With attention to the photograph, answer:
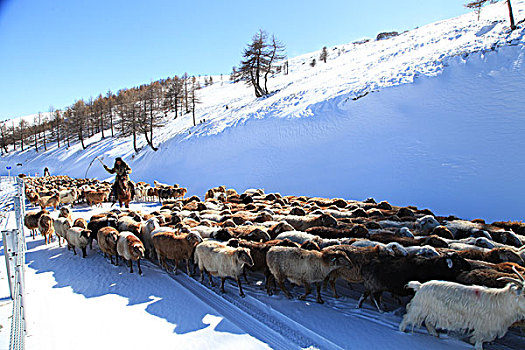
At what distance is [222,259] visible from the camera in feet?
21.3

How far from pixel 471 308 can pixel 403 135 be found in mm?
14921

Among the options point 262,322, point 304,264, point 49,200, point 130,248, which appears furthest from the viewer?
point 49,200

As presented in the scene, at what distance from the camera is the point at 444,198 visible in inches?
552

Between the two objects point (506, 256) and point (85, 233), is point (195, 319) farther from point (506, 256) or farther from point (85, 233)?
point (506, 256)

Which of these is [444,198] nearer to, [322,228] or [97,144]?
[322,228]

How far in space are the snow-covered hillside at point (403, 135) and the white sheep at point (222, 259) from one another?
1146 cm

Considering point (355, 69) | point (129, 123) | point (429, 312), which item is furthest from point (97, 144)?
point (429, 312)

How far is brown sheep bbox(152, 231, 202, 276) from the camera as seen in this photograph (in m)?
7.45

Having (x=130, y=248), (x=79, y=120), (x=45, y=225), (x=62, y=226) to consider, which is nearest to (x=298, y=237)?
(x=130, y=248)

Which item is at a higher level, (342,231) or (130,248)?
(342,231)

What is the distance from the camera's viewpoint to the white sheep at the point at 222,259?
6.23 m

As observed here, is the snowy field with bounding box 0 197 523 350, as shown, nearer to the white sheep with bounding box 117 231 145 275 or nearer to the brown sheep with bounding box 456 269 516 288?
the white sheep with bounding box 117 231 145 275

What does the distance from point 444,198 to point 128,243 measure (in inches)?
539

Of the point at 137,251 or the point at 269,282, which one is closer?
the point at 269,282
